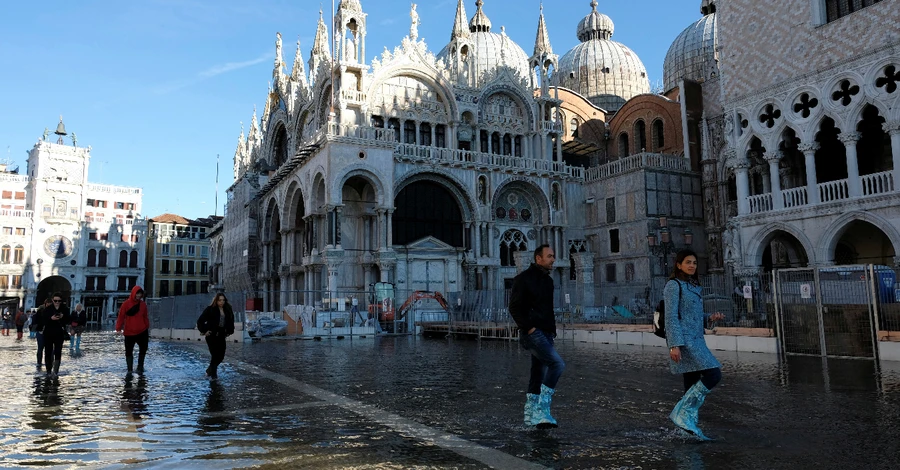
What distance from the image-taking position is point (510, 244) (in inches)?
1569

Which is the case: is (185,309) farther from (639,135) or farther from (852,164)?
(639,135)

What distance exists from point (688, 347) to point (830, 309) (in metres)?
10.6

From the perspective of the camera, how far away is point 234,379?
11680 mm

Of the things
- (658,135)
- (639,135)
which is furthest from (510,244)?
(639,135)

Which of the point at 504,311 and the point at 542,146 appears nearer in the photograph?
the point at 504,311

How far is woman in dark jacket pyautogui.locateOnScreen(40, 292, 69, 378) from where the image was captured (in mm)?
12461

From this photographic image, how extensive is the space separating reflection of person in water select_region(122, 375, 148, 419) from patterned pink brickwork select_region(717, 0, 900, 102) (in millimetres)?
24431

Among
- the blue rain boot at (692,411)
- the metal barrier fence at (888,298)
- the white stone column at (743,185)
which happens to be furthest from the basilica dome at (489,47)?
the blue rain boot at (692,411)

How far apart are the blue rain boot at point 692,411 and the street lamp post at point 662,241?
31.1 metres

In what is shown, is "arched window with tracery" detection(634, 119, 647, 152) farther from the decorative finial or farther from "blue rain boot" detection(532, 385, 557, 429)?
"blue rain boot" detection(532, 385, 557, 429)

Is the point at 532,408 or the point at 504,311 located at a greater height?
the point at 504,311

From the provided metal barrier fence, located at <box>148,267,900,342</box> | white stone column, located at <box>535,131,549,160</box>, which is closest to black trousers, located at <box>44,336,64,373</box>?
metal barrier fence, located at <box>148,267,900,342</box>

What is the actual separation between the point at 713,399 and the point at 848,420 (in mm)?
1835

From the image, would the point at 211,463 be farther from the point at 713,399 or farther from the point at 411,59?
the point at 411,59
